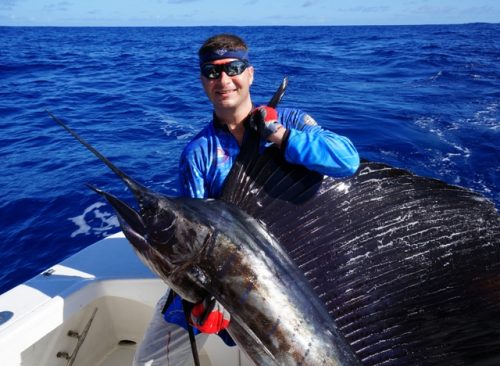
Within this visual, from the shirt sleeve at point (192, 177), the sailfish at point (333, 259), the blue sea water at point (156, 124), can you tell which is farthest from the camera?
the blue sea water at point (156, 124)

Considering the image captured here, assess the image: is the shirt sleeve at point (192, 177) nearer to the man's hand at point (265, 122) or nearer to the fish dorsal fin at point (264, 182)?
the fish dorsal fin at point (264, 182)

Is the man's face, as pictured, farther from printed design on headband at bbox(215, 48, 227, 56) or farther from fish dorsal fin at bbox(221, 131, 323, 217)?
fish dorsal fin at bbox(221, 131, 323, 217)

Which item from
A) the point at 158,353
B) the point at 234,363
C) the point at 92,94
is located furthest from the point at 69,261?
the point at 92,94

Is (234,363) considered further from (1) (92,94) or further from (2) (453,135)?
(1) (92,94)

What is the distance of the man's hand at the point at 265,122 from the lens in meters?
1.54

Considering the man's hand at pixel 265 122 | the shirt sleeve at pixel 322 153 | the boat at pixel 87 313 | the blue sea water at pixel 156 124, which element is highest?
the man's hand at pixel 265 122

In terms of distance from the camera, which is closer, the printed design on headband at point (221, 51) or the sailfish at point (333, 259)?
the sailfish at point (333, 259)

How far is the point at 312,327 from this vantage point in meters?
1.48

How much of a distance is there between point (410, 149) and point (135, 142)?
16.4 feet

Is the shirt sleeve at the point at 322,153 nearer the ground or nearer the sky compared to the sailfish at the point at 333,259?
nearer the sky

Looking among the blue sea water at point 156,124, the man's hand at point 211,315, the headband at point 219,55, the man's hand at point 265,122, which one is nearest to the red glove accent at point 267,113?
the man's hand at point 265,122

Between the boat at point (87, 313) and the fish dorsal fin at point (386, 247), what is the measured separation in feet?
3.89

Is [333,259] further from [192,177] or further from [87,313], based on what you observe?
[87,313]

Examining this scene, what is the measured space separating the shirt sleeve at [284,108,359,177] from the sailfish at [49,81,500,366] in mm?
112
